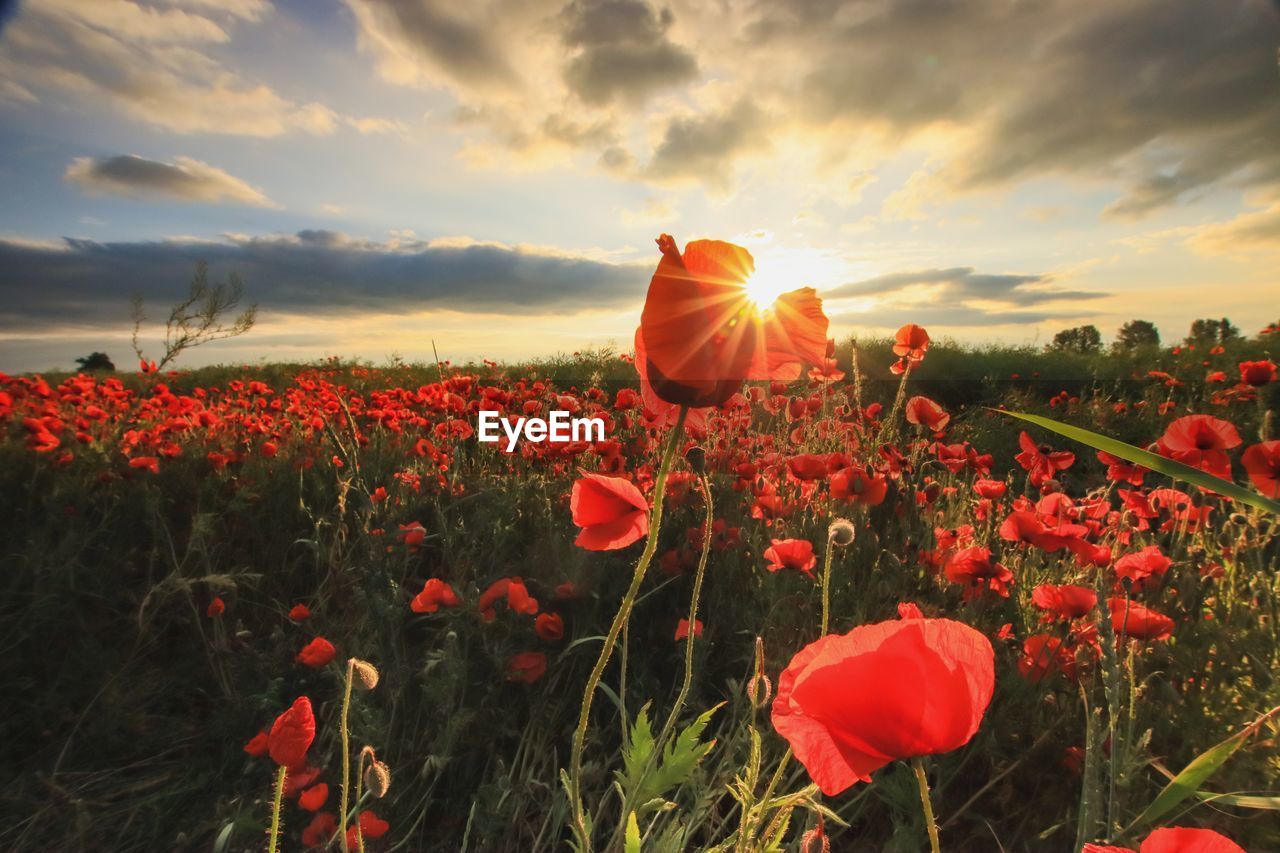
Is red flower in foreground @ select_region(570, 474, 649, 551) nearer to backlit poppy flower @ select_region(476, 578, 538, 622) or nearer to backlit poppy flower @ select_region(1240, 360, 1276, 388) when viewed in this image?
backlit poppy flower @ select_region(476, 578, 538, 622)

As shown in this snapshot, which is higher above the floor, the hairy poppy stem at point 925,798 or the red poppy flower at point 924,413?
the red poppy flower at point 924,413

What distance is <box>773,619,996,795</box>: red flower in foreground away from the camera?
0.58 meters

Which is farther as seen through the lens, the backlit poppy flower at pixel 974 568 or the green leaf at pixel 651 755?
the backlit poppy flower at pixel 974 568

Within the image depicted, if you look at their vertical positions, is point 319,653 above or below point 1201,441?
below

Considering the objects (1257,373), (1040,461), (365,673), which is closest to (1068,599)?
(1040,461)

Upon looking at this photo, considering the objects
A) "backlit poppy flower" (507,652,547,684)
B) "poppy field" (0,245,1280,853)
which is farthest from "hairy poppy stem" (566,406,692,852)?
"backlit poppy flower" (507,652,547,684)

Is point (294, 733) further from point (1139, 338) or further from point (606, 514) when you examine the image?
point (1139, 338)

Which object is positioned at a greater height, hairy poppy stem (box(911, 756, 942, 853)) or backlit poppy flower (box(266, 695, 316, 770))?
hairy poppy stem (box(911, 756, 942, 853))

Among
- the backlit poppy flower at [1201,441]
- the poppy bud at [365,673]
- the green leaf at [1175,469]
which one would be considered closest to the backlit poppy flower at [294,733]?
the poppy bud at [365,673]

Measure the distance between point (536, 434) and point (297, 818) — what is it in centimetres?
177

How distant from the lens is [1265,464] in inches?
56.1

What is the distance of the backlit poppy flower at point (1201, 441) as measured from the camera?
1.46 metres

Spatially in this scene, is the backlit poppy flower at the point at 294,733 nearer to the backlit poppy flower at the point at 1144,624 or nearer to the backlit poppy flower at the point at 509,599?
the backlit poppy flower at the point at 509,599

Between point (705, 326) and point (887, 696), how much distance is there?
1.11 feet
